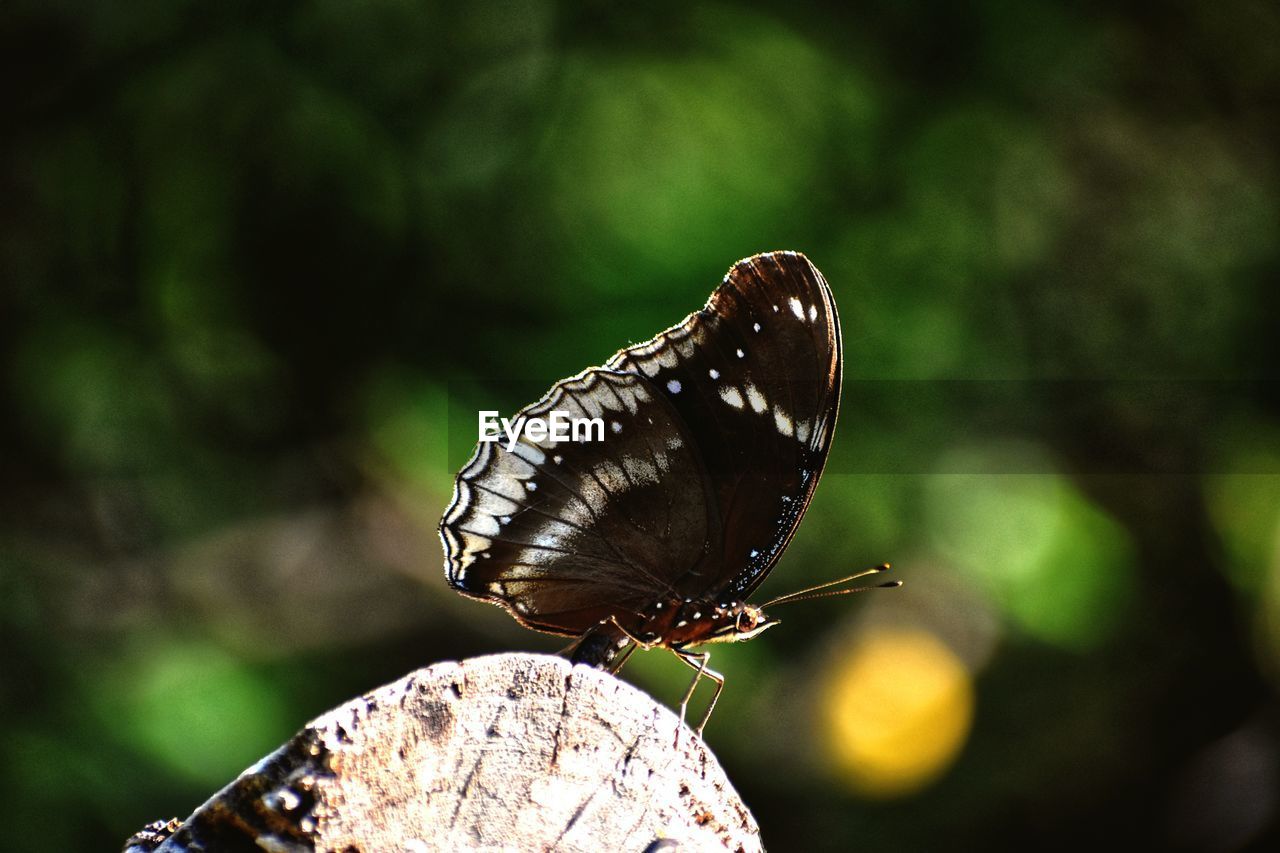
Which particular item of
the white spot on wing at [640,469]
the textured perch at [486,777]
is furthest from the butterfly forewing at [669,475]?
the textured perch at [486,777]

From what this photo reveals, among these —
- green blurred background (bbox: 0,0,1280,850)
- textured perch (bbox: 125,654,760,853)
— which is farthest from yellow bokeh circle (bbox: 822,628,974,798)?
textured perch (bbox: 125,654,760,853)

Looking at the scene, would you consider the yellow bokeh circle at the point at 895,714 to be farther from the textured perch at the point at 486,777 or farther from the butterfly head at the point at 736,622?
the textured perch at the point at 486,777

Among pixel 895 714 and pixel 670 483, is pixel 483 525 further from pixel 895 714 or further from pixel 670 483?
pixel 895 714

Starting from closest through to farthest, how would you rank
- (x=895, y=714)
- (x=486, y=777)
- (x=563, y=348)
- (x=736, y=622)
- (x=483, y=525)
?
(x=486, y=777)
(x=736, y=622)
(x=483, y=525)
(x=563, y=348)
(x=895, y=714)

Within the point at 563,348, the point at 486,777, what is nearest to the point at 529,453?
the point at 486,777

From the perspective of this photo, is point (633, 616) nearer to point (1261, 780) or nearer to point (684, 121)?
point (684, 121)

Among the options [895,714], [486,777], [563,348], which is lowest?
[486,777]

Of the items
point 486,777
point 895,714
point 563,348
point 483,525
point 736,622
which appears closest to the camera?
point 486,777
